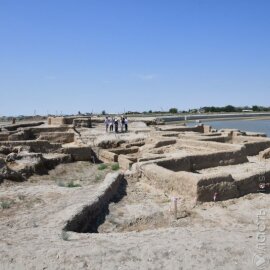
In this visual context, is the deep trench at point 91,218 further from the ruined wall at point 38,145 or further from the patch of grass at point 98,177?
the ruined wall at point 38,145

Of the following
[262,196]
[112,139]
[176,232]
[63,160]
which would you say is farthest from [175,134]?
[176,232]

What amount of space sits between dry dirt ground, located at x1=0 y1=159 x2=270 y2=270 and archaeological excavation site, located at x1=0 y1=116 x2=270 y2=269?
0.10 ft

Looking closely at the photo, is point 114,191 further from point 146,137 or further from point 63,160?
point 146,137

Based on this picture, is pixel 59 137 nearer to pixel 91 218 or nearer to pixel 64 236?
pixel 91 218

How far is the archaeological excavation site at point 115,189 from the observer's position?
24.0 ft

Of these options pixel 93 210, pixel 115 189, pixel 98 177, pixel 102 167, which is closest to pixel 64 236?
pixel 93 210

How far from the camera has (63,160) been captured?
16.0 meters

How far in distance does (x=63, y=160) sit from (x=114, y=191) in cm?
647

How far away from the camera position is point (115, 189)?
33.4 ft

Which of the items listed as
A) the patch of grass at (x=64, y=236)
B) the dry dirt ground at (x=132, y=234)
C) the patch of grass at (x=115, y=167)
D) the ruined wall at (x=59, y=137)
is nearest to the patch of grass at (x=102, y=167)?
the patch of grass at (x=115, y=167)

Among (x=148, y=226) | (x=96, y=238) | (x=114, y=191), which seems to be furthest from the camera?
(x=114, y=191)

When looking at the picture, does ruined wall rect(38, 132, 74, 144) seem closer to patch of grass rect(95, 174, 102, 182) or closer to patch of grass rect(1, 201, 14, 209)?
patch of grass rect(95, 174, 102, 182)

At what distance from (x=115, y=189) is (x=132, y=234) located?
358cm

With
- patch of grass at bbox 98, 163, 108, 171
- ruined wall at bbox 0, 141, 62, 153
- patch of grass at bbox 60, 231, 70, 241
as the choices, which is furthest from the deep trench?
ruined wall at bbox 0, 141, 62, 153
